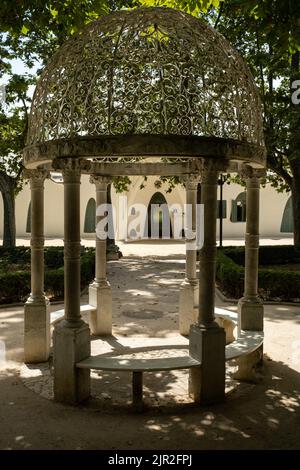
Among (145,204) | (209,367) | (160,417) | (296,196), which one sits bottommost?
(160,417)

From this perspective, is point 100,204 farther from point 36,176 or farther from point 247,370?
point 247,370

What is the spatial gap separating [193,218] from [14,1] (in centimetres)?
535

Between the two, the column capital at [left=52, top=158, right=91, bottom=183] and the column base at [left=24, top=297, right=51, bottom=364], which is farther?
the column base at [left=24, top=297, right=51, bottom=364]

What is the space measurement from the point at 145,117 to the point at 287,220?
32687 mm

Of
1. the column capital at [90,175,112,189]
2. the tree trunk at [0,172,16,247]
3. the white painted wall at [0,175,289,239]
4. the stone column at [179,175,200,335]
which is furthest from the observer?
the white painted wall at [0,175,289,239]

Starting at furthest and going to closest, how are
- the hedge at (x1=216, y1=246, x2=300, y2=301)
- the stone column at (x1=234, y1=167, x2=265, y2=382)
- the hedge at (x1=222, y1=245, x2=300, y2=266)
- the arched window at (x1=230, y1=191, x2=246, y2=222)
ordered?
the arched window at (x1=230, y1=191, x2=246, y2=222), the hedge at (x1=222, y1=245, x2=300, y2=266), the hedge at (x1=216, y1=246, x2=300, y2=301), the stone column at (x1=234, y1=167, x2=265, y2=382)

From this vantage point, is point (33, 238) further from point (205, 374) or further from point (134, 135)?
point (205, 374)

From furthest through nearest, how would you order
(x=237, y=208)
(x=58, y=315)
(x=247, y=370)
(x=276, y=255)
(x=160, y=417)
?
(x=237, y=208) → (x=276, y=255) → (x=58, y=315) → (x=247, y=370) → (x=160, y=417)

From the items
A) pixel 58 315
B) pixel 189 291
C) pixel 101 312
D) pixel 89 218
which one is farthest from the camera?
pixel 89 218

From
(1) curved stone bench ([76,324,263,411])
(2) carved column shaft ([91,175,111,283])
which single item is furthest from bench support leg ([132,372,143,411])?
(2) carved column shaft ([91,175,111,283])

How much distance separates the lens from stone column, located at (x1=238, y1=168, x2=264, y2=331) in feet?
25.6

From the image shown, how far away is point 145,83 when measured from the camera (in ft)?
20.0

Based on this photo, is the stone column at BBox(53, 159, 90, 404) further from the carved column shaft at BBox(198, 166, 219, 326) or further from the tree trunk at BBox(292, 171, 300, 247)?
the tree trunk at BBox(292, 171, 300, 247)

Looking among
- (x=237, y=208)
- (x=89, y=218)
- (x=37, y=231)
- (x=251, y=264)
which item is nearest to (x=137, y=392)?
(x=251, y=264)
